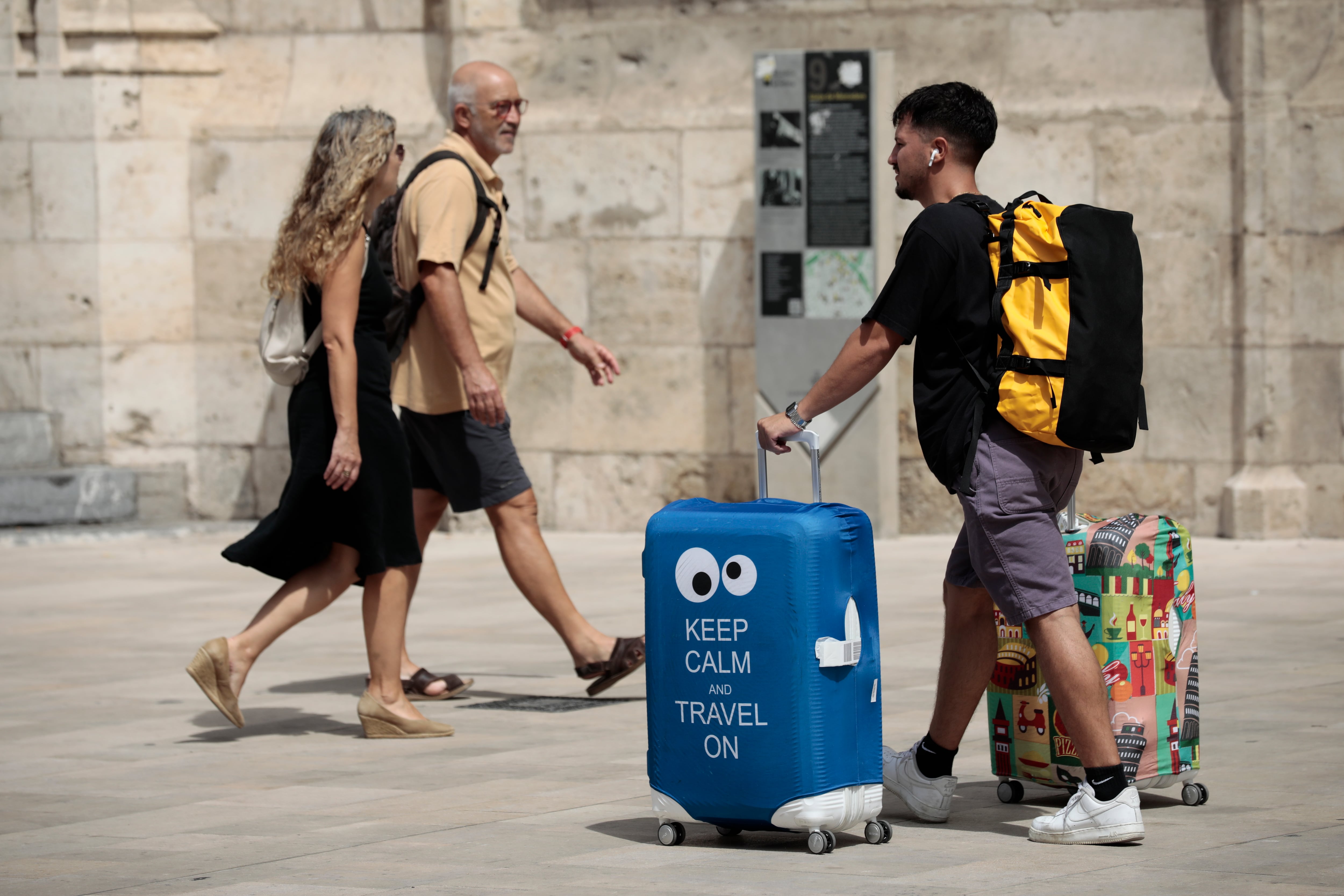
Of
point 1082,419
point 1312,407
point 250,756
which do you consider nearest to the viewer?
point 1082,419

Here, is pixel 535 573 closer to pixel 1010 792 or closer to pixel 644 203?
pixel 1010 792

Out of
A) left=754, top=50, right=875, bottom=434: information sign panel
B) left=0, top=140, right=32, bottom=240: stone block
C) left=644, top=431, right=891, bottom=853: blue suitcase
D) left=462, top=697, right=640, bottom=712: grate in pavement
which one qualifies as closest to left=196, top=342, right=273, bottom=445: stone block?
left=0, top=140, right=32, bottom=240: stone block

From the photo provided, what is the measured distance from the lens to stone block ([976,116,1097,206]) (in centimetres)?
1110

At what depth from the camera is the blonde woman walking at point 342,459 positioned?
5895 mm

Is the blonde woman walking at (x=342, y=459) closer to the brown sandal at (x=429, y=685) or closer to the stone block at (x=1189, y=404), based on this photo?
the brown sandal at (x=429, y=685)

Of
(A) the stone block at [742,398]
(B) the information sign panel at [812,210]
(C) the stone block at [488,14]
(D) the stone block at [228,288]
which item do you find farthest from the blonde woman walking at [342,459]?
(D) the stone block at [228,288]

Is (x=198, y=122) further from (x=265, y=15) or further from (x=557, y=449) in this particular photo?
(x=557, y=449)

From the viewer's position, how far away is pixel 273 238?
12.4m

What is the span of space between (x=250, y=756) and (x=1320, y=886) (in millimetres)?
3111

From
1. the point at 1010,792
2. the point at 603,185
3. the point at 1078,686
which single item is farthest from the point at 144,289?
the point at 1078,686

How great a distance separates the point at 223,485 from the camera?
12703 mm

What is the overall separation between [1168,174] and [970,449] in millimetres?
7116

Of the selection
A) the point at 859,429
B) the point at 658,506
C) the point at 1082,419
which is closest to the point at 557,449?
the point at 658,506

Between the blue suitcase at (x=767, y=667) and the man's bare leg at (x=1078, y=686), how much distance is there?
0.37m
